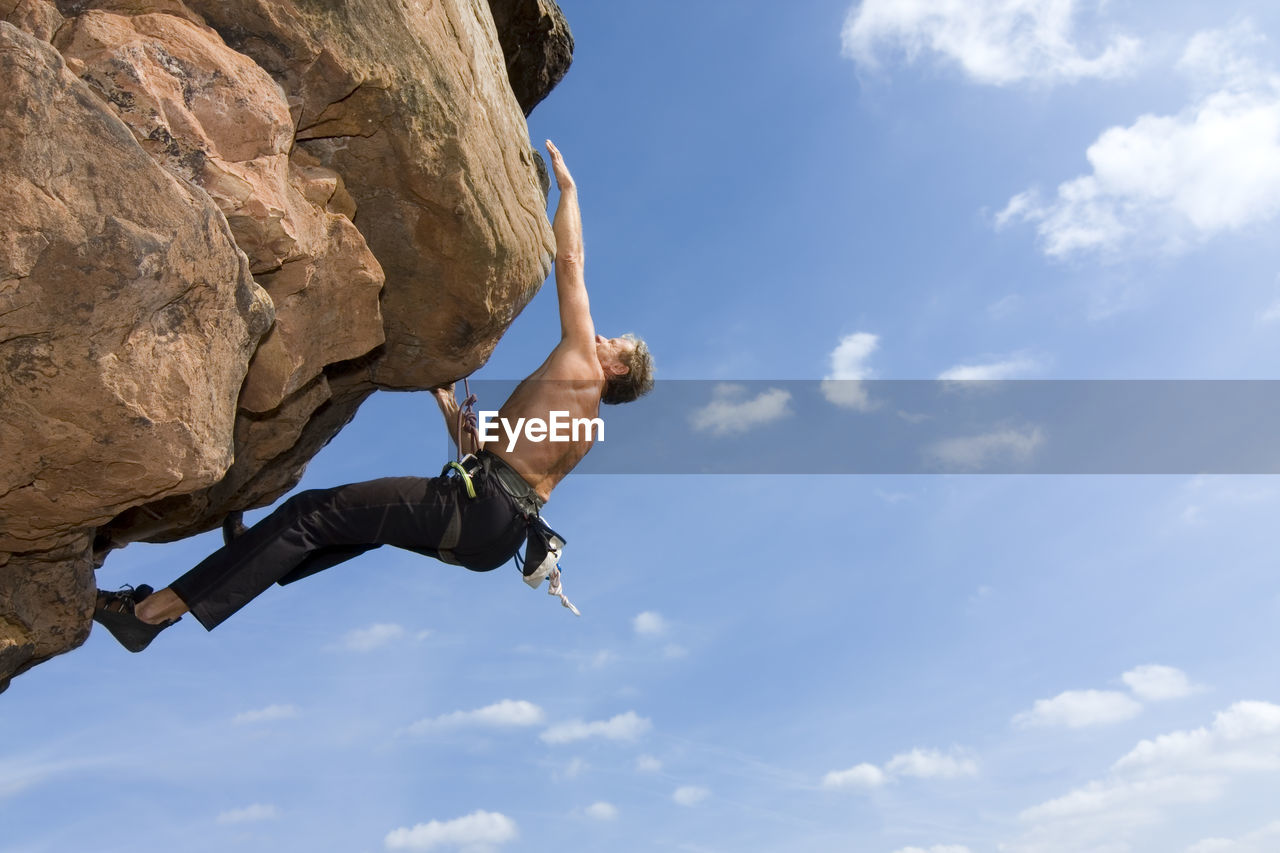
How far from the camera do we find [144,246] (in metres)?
4.00

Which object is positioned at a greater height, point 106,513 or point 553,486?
point 553,486

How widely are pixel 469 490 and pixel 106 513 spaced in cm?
187

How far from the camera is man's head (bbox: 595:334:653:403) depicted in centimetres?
646

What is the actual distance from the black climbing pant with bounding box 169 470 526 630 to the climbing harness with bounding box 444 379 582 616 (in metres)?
0.05

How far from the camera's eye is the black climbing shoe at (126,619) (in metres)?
5.82

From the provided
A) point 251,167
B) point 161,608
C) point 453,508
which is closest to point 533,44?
point 251,167

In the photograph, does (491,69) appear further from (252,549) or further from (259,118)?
(252,549)

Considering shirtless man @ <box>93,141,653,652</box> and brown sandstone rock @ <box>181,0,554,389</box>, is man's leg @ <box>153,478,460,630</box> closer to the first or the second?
shirtless man @ <box>93,141,653,652</box>

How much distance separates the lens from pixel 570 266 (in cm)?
658

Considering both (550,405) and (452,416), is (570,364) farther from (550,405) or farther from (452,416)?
(452,416)

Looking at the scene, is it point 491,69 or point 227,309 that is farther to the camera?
point 491,69

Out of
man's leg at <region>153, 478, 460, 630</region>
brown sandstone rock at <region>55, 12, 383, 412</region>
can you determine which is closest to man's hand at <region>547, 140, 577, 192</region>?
brown sandstone rock at <region>55, 12, 383, 412</region>

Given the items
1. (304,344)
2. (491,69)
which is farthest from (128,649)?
(491,69)

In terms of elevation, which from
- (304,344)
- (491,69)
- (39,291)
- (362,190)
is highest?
(491,69)
